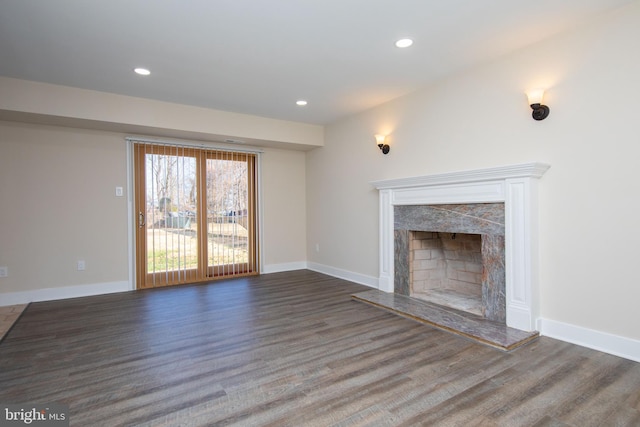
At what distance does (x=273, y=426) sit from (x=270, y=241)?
432 cm

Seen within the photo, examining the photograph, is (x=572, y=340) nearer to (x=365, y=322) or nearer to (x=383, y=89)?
(x=365, y=322)

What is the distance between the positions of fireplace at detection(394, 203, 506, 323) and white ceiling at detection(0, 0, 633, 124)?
1.53m

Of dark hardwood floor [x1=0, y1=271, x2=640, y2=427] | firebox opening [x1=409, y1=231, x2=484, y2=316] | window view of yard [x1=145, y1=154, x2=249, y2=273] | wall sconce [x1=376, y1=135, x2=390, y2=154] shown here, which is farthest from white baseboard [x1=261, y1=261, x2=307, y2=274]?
wall sconce [x1=376, y1=135, x2=390, y2=154]

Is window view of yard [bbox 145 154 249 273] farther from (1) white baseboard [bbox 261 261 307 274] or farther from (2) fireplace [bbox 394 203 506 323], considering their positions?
(2) fireplace [bbox 394 203 506 323]

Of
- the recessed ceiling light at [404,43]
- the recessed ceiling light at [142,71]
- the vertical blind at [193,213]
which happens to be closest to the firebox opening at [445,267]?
the recessed ceiling light at [404,43]

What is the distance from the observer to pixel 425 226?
3.81m

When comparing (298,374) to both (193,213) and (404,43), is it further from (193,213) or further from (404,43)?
(193,213)

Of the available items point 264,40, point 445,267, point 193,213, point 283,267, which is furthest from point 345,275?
point 264,40

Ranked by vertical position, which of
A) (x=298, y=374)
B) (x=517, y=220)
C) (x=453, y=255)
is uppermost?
(x=517, y=220)

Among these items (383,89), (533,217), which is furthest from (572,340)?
(383,89)

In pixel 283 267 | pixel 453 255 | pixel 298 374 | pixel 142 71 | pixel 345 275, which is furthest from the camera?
pixel 283 267

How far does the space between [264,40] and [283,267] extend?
411cm

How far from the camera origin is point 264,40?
2.79 metres

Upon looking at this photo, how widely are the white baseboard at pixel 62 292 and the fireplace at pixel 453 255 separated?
12.8 feet
